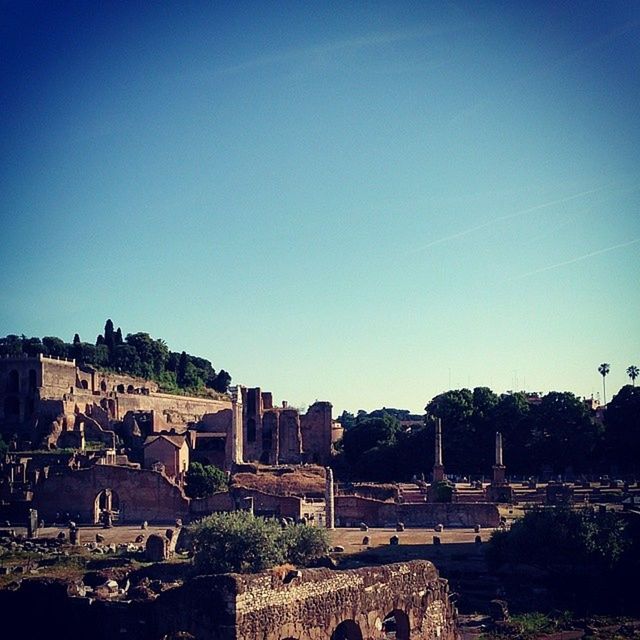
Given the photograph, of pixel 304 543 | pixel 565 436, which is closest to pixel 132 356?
pixel 565 436

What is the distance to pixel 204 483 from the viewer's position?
53906 mm

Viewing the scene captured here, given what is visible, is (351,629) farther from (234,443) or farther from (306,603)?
(234,443)

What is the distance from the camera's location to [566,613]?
2988 centimetres

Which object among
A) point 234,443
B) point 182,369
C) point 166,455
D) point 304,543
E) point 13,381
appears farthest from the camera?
point 182,369

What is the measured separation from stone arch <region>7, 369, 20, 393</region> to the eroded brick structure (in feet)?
160

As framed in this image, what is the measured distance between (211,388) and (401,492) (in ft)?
175

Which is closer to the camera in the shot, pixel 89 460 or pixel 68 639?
pixel 68 639

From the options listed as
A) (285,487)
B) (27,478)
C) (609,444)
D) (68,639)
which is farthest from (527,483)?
(68,639)

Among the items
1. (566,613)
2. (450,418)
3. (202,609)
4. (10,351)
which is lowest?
(566,613)

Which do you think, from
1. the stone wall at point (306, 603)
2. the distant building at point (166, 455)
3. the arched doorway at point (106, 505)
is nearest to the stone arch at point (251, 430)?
the distant building at point (166, 455)

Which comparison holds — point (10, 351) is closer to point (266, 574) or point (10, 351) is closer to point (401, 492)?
point (401, 492)

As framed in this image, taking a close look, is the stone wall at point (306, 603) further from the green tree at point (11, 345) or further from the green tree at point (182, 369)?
the green tree at point (182, 369)

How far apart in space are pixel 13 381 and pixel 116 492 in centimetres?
2553

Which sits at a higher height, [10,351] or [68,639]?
[10,351]
